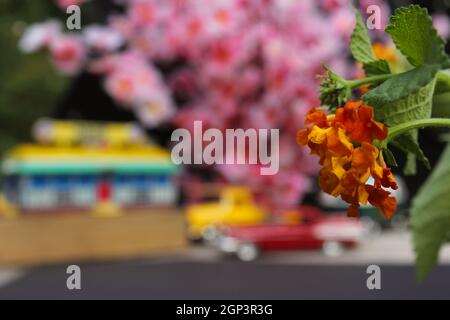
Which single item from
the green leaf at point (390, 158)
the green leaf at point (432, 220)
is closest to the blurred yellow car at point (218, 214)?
the green leaf at point (432, 220)

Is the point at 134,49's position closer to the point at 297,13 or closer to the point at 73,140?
the point at 297,13

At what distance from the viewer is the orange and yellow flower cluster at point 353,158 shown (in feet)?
0.81

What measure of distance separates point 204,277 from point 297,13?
4.35ft

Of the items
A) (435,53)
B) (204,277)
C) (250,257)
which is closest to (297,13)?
(204,277)

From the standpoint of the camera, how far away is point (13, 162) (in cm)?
371

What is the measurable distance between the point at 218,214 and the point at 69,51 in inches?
65.8

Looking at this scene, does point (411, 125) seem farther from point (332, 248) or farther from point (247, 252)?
point (332, 248)

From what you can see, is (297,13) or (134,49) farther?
(134,49)

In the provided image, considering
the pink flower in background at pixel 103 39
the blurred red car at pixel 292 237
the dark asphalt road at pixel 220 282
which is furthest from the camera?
the blurred red car at pixel 292 237

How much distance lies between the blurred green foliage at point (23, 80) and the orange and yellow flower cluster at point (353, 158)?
4.80m

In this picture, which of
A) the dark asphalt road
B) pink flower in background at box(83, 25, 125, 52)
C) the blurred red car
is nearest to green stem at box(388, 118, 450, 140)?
the dark asphalt road

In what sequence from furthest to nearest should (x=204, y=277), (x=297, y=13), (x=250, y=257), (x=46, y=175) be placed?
(x=250, y=257) < (x=46, y=175) < (x=204, y=277) < (x=297, y=13)

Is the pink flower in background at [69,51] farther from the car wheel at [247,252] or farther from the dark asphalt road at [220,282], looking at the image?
the car wheel at [247,252]

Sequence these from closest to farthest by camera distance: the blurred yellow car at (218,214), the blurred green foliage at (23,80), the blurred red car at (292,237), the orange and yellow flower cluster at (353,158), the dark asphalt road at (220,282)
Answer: the orange and yellow flower cluster at (353,158) < the dark asphalt road at (220,282) < the blurred red car at (292,237) < the blurred yellow car at (218,214) < the blurred green foliage at (23,80)
